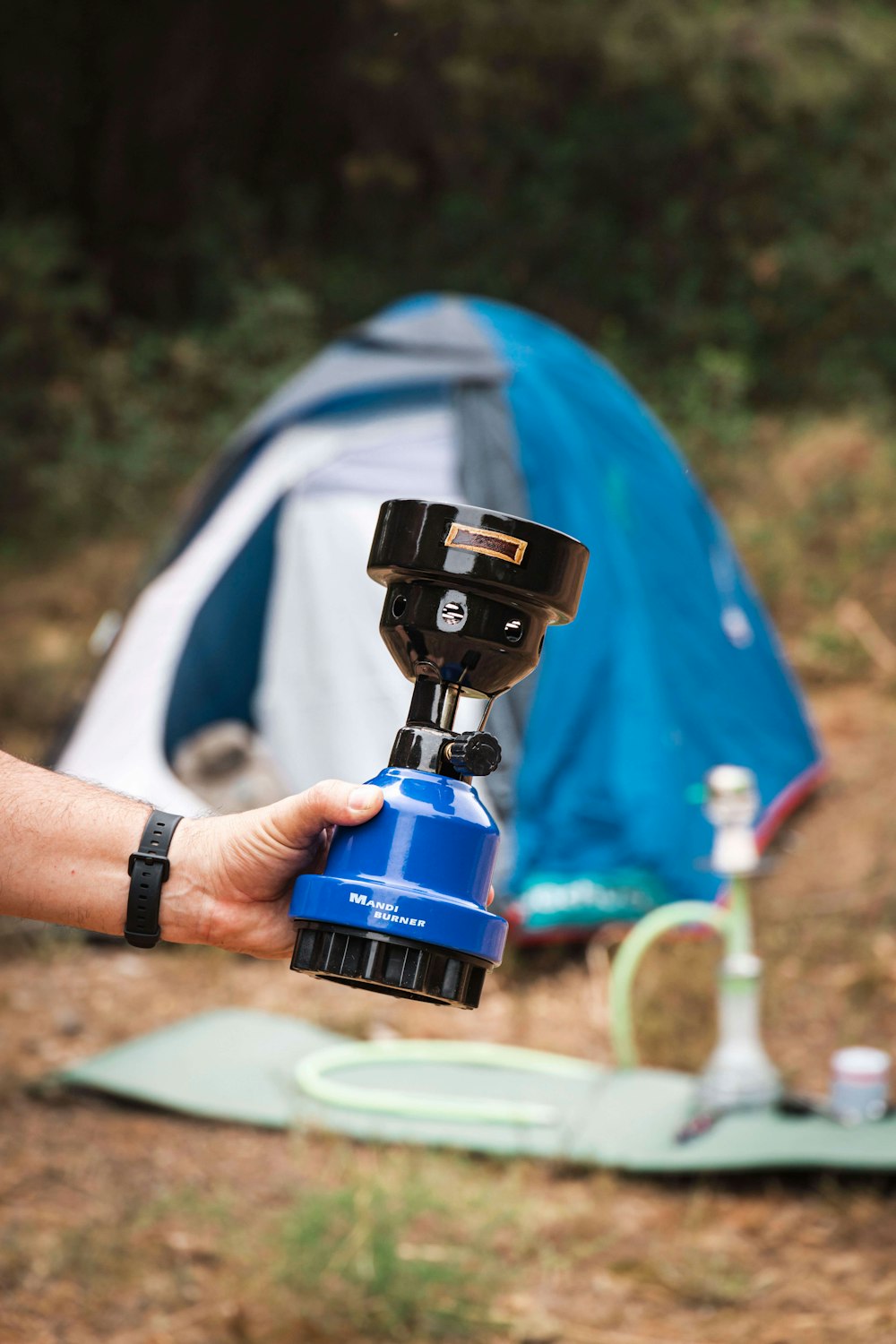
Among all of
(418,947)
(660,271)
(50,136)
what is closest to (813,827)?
(418,947)

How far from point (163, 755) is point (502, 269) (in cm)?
608

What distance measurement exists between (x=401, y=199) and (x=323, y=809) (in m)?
8.81

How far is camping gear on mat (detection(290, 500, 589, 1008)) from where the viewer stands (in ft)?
3.45

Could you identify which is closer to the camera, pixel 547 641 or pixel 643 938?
pixel 643 938

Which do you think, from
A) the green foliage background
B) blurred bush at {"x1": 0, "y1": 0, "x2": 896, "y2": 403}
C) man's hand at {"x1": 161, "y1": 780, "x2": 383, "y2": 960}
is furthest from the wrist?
blurred bush at {"x1": 0, "y1": 0, "x2": 896, "y2": 403}

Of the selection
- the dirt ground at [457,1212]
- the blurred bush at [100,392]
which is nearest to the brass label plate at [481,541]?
the dirt ground at [457,1212]

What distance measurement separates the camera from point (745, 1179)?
2.54m

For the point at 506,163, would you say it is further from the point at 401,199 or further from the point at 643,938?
the point at 643,938

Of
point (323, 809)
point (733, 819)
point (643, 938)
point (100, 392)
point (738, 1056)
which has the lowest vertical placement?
point (323, 809)

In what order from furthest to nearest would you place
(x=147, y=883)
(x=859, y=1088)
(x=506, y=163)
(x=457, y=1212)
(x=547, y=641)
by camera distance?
(x=506, y=163) < (x=547, y=641) < (x=859, y=1088) < (x=457, y=1212) < (x=147, y=883)

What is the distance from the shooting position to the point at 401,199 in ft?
30.5

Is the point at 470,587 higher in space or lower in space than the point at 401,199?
lower

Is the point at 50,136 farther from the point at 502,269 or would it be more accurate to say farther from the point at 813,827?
the point at 813,827

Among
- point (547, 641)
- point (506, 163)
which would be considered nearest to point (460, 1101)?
point (547, 641)
